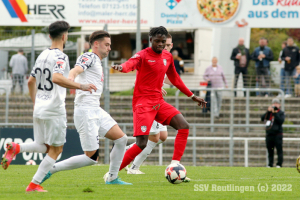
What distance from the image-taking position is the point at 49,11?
56.6 feet

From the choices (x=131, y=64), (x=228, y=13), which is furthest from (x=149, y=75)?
(x=228, y=13)

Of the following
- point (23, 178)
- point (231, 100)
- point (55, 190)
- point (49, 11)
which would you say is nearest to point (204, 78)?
point (231, 100)

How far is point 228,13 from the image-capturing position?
17062 mm

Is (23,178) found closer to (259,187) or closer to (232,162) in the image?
(259,187)

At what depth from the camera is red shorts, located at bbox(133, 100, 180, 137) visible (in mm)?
7539

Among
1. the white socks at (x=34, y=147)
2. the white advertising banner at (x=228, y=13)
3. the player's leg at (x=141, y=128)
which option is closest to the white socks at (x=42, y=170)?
the white socks at (x=34, y=147)

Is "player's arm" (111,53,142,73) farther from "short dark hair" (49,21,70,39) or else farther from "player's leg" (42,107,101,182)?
"short dark hair" (49,21,70,39)

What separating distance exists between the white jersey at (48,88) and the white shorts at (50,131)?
0.20 ft

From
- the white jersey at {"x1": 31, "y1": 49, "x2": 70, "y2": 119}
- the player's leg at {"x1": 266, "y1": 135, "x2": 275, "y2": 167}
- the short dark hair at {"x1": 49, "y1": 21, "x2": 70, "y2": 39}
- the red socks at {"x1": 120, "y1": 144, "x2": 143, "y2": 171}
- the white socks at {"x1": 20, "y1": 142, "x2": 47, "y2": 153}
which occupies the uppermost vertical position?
the short dark hair at {"x1": 49, "y1": 21, "x2": 70, "y2": 39}

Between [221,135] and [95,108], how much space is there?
819cm

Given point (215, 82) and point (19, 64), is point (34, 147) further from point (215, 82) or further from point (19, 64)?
point (19, 64)

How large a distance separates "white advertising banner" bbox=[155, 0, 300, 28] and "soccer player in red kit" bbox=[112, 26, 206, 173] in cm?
947

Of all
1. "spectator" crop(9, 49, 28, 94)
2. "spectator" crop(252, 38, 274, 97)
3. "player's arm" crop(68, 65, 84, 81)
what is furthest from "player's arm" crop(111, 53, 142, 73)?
"spectator" crop(9, 49, 28, 94)

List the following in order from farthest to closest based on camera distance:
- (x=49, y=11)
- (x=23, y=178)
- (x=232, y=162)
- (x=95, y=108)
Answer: (x=49, y=11)
(x=232, y=162)
(x=23, y=178)
(x=95, y=108)
